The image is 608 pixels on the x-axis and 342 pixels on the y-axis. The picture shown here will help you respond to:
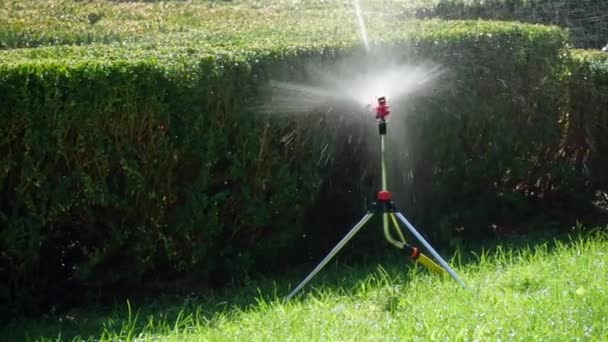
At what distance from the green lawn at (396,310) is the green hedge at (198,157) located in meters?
0.29

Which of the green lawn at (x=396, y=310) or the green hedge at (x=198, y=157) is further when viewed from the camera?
the green hedge at (x=198, y=157)

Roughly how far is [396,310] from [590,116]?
130 inches

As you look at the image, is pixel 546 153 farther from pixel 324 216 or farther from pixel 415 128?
pixel 324 216

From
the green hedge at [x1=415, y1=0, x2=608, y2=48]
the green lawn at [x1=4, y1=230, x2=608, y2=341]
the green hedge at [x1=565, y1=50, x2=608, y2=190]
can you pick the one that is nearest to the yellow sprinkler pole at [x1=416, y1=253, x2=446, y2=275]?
the green lawn at [x1=4, y1=230, x2=608, y2=341]

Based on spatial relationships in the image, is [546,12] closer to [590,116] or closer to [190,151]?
[590,116]

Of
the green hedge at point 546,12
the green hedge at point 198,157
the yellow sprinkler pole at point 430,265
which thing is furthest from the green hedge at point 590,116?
the green hedge at point 546,12

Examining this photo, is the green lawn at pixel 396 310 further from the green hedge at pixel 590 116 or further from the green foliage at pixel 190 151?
the green hedge at pixel 590 116

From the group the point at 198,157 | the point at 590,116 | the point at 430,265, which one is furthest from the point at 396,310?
the point at 590,116

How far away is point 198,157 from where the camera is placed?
5.57 meters

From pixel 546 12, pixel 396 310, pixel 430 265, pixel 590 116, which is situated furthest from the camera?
pixel 546 12

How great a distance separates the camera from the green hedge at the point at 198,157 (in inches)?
201

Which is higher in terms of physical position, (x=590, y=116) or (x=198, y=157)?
(x=198, y=157)

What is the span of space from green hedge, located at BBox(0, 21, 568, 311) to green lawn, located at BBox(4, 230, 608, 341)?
29 cm

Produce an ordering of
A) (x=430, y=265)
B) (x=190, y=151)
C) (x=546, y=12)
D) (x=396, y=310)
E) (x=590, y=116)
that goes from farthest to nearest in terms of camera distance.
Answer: (x=546, y=12), (x=590, y=116), (x=190, y=151), (x=430, y=265), (x=396, y=310)
